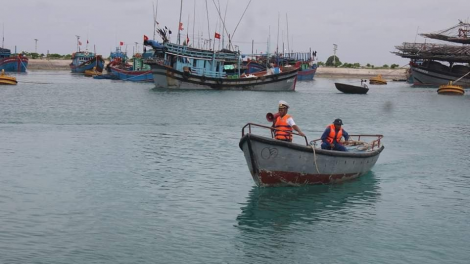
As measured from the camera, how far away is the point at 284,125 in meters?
17.8

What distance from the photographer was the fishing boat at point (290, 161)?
58.0 feet

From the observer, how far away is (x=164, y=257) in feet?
43.4

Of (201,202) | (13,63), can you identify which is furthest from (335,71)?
(201,202)

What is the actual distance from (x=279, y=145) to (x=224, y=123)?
19.7 metres

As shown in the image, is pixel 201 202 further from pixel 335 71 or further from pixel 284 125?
pixel 335 71

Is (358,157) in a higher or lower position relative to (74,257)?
higher

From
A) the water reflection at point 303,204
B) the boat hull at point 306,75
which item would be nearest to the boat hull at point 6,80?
the water reflection at point 303,204

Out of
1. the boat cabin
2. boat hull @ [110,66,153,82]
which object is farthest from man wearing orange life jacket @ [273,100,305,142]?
boat hull @ [110,66,153,82]

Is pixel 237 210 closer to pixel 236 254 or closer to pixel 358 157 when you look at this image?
pixel 236 254

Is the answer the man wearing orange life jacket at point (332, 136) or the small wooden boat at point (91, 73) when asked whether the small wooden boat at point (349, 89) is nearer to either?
the small wooden boat at point (91, 73)

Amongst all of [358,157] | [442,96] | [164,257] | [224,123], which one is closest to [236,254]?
→ [164,257]

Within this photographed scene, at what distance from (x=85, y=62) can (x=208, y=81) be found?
5430 cm

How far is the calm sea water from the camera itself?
45.4 feet

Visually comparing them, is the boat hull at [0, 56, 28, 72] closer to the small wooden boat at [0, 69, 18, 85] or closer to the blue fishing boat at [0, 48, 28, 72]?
the blue fishing boat at [0, 48, 28, 72]
